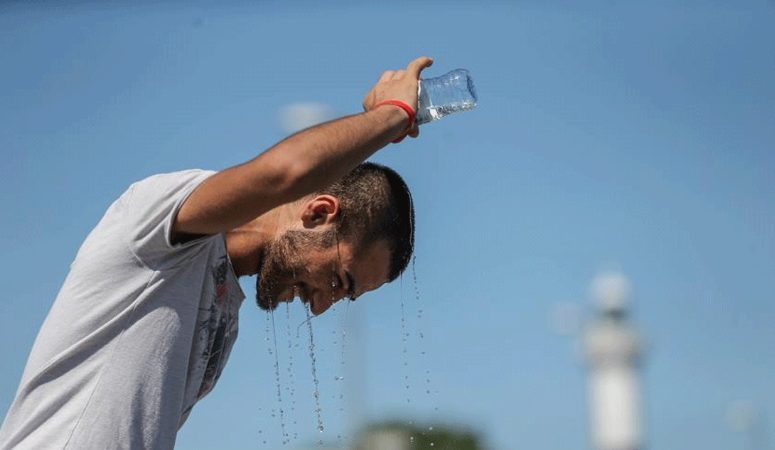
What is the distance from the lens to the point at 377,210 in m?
4.68

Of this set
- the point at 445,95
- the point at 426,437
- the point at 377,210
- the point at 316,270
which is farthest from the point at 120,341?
the point at 426,437

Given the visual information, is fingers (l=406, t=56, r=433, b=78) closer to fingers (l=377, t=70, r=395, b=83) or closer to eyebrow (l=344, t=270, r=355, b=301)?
fingers (l=377, t=70, r=395, b=83)

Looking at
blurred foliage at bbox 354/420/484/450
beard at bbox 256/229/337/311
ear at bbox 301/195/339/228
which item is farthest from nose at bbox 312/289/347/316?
blurred foliage at bbox 354/420/484/450

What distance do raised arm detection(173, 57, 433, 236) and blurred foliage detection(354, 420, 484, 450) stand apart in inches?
1952

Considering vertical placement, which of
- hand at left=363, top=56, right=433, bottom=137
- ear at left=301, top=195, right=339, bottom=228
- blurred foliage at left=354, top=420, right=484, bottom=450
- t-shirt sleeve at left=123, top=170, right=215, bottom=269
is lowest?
t-shirt sleeve at left=123, top=170, right=215, bottom=269

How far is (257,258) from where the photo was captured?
446cm

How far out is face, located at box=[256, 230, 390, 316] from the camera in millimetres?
4492

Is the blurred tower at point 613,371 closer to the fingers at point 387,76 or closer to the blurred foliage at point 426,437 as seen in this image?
the blurred foliage at point 426,437

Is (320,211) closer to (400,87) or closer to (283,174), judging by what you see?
(400,87)

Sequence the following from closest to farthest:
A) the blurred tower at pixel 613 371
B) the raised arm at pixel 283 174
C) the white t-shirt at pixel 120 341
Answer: the raised arm at pixel 283 174 < the white t-shirt at pixel 120 341 < the blurred tower at pixel 613 371

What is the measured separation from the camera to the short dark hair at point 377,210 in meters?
4.61

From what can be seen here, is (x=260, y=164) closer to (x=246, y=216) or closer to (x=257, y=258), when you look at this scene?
(x=246, y=216)

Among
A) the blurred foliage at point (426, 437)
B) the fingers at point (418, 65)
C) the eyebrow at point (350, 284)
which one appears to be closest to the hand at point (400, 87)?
the fingers at point (418, 65)

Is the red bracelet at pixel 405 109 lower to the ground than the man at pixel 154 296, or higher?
higher
